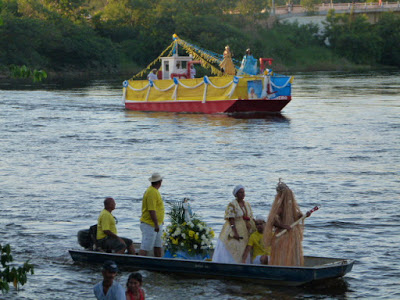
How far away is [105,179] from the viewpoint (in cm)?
2464

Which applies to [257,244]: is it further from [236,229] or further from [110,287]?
[110,287]

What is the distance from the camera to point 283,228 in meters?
12.1

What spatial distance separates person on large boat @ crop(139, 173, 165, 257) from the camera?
530 inches

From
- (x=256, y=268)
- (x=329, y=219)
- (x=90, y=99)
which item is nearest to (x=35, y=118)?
(x=90, y=99)

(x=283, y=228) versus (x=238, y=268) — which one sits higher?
(x=283, y=228)

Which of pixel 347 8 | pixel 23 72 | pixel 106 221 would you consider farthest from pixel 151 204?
pixel 347 8

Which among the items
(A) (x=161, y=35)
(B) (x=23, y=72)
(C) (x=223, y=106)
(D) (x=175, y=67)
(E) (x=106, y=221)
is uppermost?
(A) (x=161, y=35)

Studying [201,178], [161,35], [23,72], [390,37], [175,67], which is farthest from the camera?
[390,37]

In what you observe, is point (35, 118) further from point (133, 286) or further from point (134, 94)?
point (133, 286)

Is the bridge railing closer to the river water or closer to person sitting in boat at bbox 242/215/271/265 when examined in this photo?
the river water

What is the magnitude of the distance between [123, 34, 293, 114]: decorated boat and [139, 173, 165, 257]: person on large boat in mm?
27867

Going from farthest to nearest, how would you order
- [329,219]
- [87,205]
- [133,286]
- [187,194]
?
[187,194], [87,205], [329,219], [133,286]

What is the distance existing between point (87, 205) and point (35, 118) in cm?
2583

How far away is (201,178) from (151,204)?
11205 millimetres
